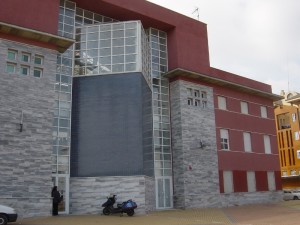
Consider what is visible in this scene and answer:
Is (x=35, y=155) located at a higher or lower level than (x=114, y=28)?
lower

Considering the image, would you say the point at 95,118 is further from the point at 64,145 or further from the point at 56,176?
the point at 56,176

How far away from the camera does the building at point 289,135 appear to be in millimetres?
51031

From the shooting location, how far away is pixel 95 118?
870 inches

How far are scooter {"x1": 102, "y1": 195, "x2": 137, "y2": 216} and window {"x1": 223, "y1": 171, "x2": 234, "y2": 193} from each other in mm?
10380

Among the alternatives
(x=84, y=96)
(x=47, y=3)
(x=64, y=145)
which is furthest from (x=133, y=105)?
(x=47, y=3)

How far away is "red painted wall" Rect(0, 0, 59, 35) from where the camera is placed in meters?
19.8

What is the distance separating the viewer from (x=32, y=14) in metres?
20.6

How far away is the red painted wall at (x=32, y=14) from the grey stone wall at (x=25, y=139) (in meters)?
1.25

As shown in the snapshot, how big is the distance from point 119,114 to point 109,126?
956mm

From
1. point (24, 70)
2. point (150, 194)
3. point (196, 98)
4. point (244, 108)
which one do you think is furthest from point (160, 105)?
point (24, 70)

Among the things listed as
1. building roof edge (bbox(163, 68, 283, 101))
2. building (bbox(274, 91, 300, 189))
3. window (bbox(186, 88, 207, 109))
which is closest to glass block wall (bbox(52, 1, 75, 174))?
building roof edge (bbox(163, 68, 283, 101))

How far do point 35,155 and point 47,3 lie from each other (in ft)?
29.9

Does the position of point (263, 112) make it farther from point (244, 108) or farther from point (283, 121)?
point (283, 121)

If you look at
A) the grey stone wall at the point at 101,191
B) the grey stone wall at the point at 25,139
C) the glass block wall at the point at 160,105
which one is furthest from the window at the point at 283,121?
the grey stone wall at the point at 25,139
